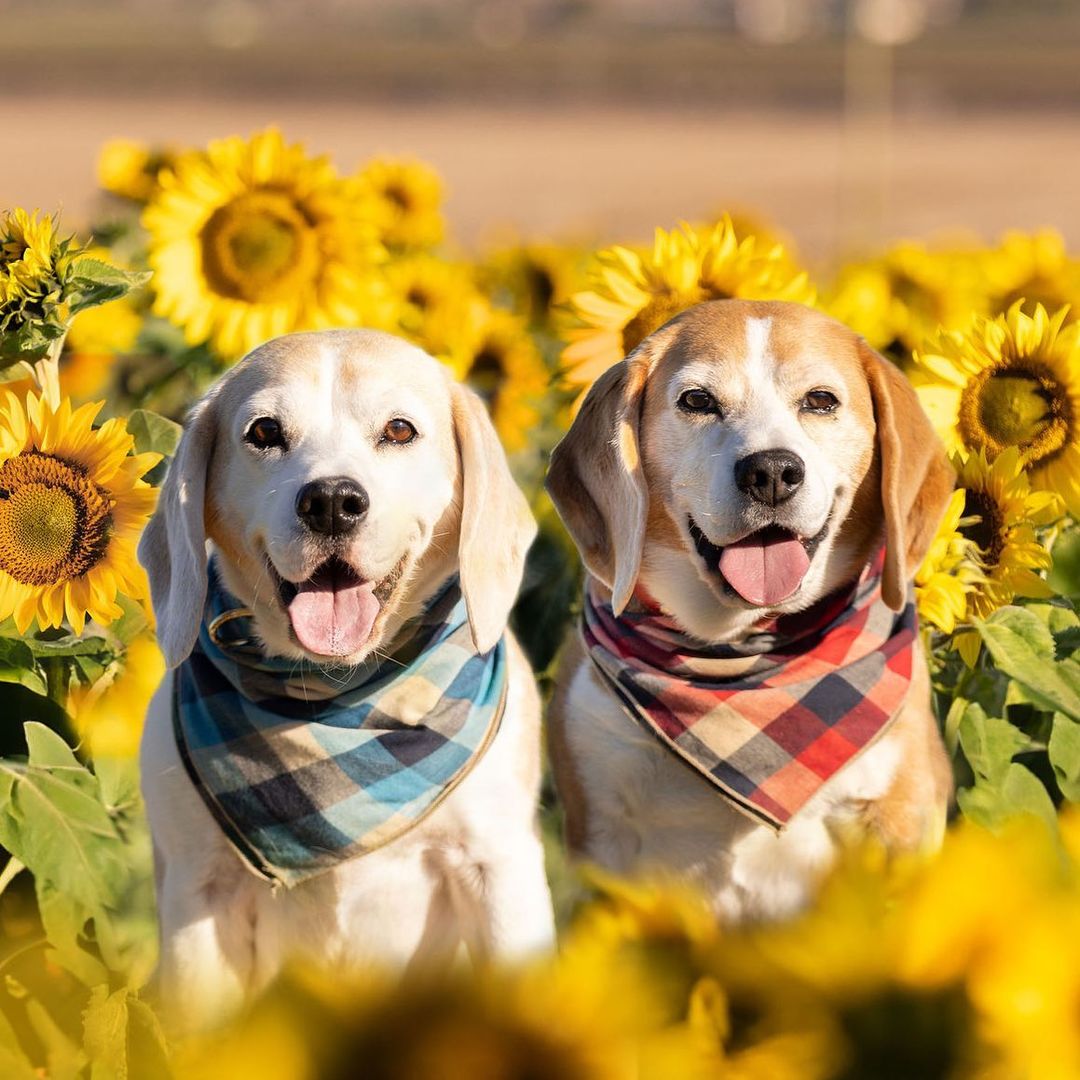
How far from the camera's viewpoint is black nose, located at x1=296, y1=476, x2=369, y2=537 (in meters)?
2.95

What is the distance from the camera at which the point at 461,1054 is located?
88 cm

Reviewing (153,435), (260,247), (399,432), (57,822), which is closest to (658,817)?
(399,432)

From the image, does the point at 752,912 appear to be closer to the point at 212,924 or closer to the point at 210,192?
the point at 212,924

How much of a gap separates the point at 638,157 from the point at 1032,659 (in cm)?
2742

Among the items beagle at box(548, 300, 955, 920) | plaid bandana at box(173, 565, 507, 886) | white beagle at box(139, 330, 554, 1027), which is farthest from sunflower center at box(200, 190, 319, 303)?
plaid bandana at box(173, 565, 507, 886)

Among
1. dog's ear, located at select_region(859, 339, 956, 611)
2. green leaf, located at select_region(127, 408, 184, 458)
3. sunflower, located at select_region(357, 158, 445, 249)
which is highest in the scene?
sunflower, located at select_region(357, 158, 445, 249)

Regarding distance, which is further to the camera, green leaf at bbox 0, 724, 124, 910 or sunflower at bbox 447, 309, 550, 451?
sunflower at bbox 447, 309, 550, 451

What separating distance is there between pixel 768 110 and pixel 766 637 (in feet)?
111

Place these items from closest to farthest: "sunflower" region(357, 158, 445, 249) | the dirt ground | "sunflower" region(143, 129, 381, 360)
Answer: "sunflower" region(143, 129, 381, 360) < "sunflower" region(357, 158, 445, 249) < the dirt ground

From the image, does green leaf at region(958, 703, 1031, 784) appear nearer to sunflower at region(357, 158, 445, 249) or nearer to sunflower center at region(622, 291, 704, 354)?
sunflower center at region(622, 291, 704, 354)

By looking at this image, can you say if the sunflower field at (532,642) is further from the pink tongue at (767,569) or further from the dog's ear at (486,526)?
the dog's ear at (486,526)

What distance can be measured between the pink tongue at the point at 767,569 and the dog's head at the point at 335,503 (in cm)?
43

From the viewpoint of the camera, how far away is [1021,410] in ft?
11.6

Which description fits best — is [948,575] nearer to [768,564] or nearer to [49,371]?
[768,564]
